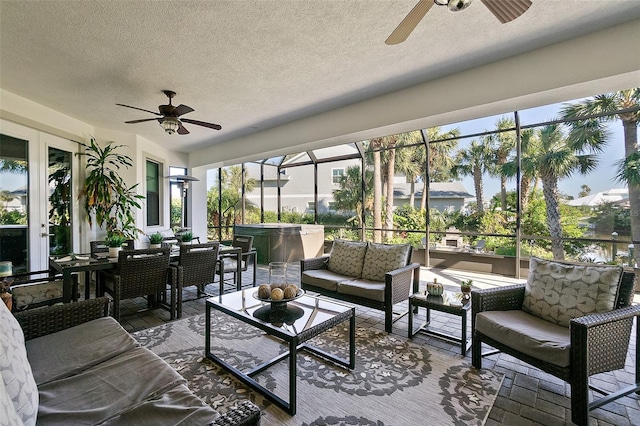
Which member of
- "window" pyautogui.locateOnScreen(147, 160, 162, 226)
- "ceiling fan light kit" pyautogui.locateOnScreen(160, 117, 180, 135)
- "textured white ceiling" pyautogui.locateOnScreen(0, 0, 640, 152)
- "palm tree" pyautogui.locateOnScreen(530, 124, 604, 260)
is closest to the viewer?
"textured white ceiling" pyautogui.locateOnScreen(0, 0, 640, 152)

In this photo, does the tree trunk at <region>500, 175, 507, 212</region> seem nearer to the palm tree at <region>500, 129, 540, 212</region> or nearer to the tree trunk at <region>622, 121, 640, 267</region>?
the palm tree at <region>500, 129, 540, 212</region>

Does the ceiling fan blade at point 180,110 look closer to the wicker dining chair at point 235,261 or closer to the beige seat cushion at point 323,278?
the wicker dining chair at point 235,261

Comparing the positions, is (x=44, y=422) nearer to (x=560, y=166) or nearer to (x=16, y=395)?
(x=16, y=395)

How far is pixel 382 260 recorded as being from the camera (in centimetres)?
354

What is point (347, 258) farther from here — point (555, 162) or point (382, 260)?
point (555, 162)

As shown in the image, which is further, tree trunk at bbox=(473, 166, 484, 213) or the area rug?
tree trunk at bbox=(473, 166, 484, 213)


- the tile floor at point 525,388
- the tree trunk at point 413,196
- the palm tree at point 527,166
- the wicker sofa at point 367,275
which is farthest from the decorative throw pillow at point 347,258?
the tree trunk at point 413,196

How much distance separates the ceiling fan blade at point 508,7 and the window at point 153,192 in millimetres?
6873

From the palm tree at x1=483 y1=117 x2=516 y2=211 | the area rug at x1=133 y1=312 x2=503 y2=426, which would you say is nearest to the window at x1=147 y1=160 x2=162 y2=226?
the area rug at x1=133 y1=312 x2=503 y2=426

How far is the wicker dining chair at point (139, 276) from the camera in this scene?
3.03 meters

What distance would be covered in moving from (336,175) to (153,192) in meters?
4.41

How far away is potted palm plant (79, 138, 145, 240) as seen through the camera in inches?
195

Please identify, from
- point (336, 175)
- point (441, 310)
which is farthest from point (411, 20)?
point (336, 175)

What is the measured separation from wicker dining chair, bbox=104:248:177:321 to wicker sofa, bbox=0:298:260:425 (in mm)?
1134
